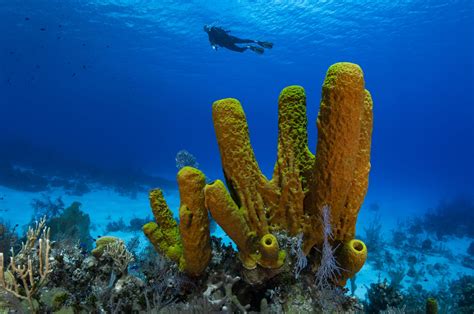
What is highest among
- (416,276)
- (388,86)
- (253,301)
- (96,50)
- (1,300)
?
(388,86)

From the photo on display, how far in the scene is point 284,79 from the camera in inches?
2457

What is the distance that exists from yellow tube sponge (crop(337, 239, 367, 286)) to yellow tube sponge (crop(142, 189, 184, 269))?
6.17 ft

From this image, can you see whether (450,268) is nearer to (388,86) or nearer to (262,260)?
(262,260)

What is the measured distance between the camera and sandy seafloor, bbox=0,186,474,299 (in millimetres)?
Answer: 12383

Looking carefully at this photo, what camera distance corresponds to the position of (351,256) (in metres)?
3.19

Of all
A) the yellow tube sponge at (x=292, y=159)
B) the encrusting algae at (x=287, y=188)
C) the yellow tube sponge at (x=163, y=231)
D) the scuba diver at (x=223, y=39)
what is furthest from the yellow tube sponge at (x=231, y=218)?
the scuba diver at (x=223, y=39)

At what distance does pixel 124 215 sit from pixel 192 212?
18529 millimetres

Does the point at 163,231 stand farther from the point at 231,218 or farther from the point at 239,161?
the point at 239,161

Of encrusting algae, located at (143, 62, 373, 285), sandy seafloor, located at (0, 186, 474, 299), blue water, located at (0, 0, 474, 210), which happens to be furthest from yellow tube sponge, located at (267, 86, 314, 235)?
blue water, located at (0, 0, 474, 210)

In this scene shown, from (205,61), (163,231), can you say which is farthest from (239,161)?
(205,61)

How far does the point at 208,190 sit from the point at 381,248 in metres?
15.7

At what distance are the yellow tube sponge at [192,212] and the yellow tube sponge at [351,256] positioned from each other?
1.52m

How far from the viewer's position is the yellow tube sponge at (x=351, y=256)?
125 inches

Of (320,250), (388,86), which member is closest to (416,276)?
(320,250)
